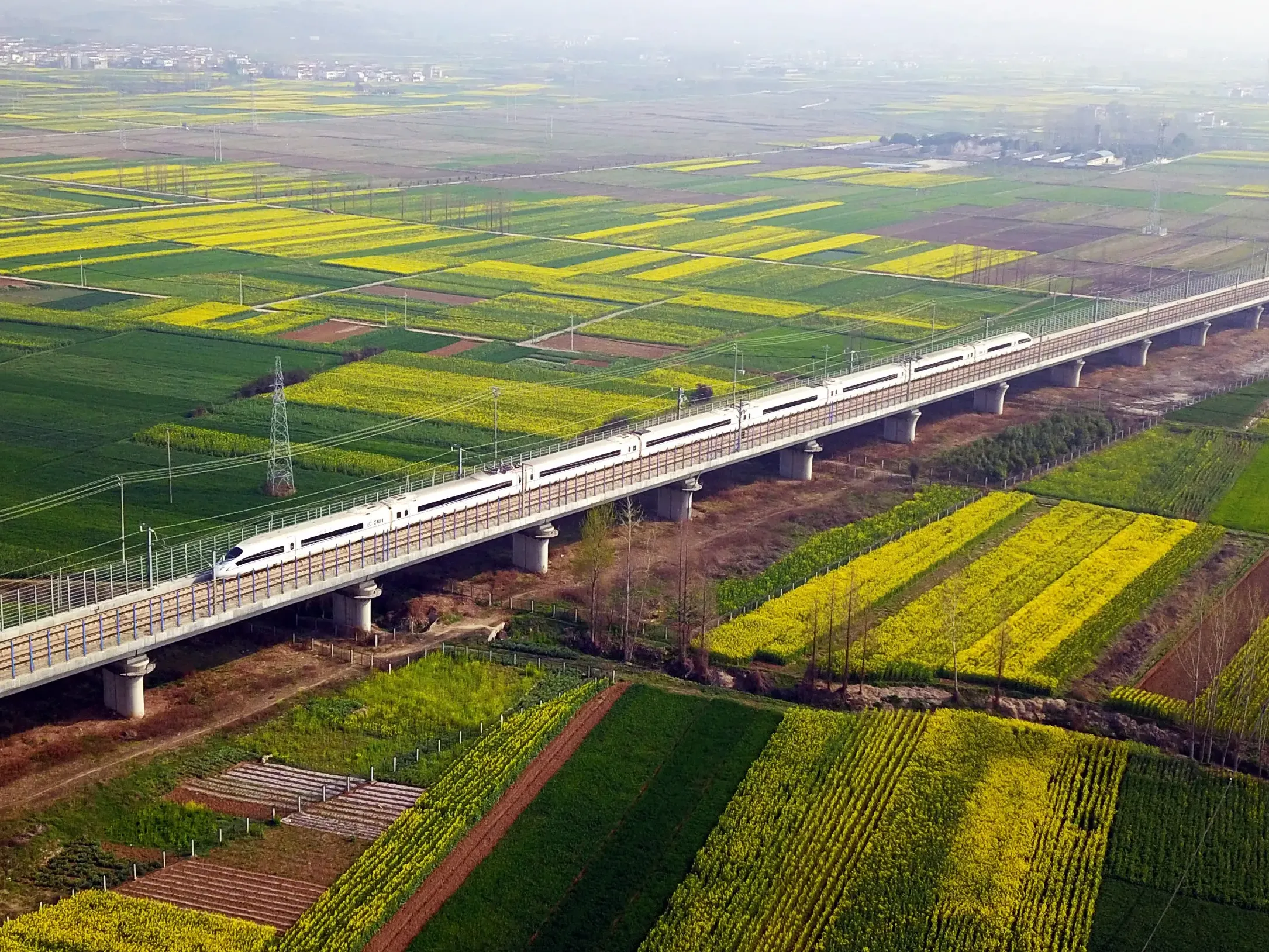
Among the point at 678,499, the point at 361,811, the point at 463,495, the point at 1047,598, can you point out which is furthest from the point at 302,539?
the point at 1047,598

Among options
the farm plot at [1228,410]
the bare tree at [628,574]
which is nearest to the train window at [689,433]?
the bare tree at [628,574]

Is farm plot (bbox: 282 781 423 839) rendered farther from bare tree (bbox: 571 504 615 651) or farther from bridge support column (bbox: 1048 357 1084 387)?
bridge support column (bbox: 1048 357 1084 387)

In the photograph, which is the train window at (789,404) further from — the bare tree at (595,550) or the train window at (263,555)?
the train window at (263,555)

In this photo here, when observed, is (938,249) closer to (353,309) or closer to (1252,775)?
(353,309)

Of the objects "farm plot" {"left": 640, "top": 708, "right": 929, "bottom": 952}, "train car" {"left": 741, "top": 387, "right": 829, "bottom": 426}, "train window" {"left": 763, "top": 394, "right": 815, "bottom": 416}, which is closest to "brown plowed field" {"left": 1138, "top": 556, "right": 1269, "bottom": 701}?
"farm plot" {"left": 640, "top": 708, "right": 929, "bottom": 952}

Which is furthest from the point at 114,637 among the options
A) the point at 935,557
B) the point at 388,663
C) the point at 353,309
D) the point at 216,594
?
the point at 353,309

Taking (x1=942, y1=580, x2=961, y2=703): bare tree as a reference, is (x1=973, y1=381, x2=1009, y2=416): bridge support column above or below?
above
